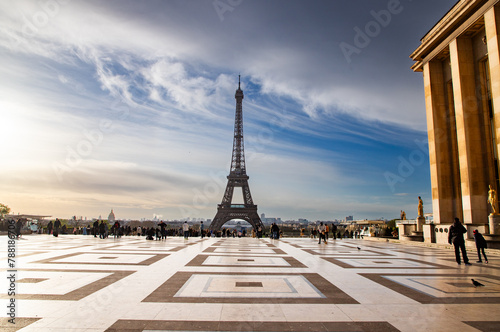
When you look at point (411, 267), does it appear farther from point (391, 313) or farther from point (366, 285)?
point (391, 313)

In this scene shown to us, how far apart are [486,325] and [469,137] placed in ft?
71.9

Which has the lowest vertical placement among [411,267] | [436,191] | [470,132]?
[411,267]

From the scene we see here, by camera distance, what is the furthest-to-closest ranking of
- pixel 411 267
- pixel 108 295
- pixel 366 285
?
pixel 411 267 → pixel 366 285 → pixel 108 295

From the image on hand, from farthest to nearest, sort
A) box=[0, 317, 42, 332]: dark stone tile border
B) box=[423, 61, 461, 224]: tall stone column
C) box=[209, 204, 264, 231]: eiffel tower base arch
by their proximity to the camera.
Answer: box=[209, 204, 264, 231]: eiffel tower base arch
box=[423, 61, 461, 224]: tall stone column
box=[0, 317, 42, 332]: dark stone tile border

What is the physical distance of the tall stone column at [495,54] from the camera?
19172 millimetres

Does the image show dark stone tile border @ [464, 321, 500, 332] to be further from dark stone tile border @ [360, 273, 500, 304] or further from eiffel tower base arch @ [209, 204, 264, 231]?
eiffel tower base arch @ [209, 204, 264, 231]

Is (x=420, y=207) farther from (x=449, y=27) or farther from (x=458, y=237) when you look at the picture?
(x=458, y=237)

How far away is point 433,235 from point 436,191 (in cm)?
385

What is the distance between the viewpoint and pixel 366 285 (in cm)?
812

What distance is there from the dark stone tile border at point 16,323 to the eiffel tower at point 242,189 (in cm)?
6344

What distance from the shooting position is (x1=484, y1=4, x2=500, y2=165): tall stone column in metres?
19.2

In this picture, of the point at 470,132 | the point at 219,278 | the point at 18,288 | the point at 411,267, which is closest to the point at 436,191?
the point at 470,132

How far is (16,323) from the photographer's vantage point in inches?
193

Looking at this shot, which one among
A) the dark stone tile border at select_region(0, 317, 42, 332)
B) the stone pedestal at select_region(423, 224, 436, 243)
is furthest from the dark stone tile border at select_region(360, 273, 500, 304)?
the stone pedestal at select_region(423, 224, 436, 243)
